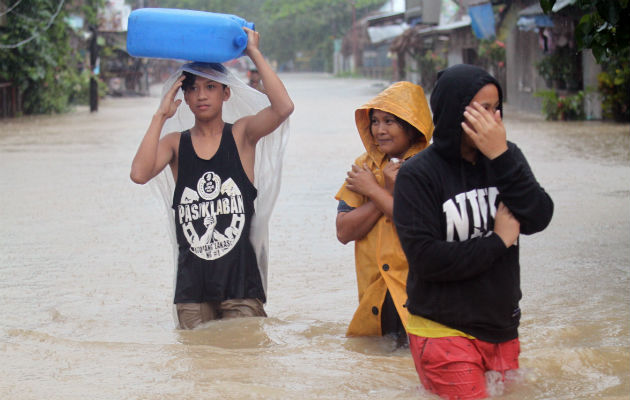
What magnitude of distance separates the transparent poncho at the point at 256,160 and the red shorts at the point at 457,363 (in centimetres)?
167

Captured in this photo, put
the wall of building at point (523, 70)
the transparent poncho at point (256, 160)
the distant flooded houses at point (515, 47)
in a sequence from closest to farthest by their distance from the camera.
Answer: the transparent poncho at point (256, 160), the distant flooded houses at point (515, 47), the wall of building at point (523, 70)

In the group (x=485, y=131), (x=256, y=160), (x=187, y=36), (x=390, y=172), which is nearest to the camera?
(x=485, y=131)

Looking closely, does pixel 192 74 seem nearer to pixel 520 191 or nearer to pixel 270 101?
pixel 270 101

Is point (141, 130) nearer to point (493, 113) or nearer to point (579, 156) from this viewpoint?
point (579, 156)

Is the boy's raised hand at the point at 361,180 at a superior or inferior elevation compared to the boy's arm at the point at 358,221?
superior

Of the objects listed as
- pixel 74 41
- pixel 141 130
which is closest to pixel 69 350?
pixel 141 130

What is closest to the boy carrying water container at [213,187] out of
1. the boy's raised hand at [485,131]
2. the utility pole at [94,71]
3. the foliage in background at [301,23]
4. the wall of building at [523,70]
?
the boy's raised hand at [485,131]

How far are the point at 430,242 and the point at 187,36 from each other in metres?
1.92

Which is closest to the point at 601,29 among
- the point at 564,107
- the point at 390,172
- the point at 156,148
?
the point at 390,172

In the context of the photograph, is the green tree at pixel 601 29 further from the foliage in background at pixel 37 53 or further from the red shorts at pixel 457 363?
the foliage in background at pixel 37 53

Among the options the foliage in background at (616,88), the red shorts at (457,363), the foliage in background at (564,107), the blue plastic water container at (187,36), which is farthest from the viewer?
the foliage in background at (564,107)

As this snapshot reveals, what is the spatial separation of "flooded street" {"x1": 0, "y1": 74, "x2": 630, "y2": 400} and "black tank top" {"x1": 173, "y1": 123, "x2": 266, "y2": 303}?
0.61ft

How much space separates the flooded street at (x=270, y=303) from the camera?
3.75 meters

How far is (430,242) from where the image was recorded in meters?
2.86
